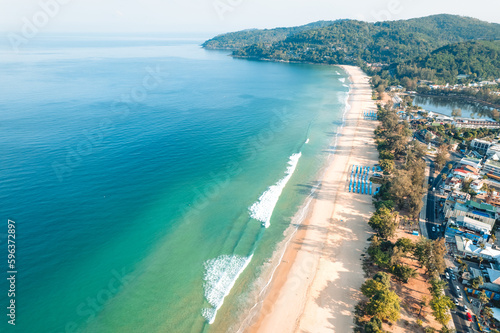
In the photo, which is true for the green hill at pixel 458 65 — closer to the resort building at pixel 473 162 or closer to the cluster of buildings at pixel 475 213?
the cluster of buildings at pixel 475 213

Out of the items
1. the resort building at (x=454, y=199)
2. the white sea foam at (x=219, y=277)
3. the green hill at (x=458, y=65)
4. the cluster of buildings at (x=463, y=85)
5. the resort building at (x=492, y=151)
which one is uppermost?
the green hill at (x=458, y=65)

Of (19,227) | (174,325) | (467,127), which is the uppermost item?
(467,127)

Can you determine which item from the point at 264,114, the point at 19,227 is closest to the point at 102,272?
the point at 19,227

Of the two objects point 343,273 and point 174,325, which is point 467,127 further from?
point 174,325

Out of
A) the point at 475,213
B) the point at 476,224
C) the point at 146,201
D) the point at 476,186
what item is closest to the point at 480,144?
the point at 476,186

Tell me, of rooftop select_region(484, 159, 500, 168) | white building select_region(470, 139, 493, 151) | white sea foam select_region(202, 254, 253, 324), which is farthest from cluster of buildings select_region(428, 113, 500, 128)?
white sea foam select_region(202, 254, 253, 324)

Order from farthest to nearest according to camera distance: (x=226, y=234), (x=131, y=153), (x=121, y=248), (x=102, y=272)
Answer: (x=131, y=153), (x=226, y=234), (x=121, y=248), (x=102, y=272)

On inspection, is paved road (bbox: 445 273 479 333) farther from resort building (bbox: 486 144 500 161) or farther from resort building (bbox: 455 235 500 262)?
resort building (bbox: 486 144 500 161)

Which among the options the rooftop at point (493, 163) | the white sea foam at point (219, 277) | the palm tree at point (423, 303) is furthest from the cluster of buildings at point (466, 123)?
the white sea foam at point (219, 277)
